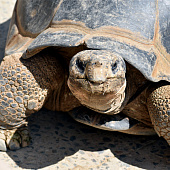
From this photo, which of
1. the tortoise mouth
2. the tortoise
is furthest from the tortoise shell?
the tortoise mouth

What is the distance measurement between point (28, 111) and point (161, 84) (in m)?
1.19

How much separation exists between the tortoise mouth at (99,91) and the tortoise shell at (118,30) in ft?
0.85

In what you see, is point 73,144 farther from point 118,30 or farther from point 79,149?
point 118,30

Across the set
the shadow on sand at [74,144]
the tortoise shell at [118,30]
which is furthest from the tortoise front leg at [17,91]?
the shadow on sand at [74,144]

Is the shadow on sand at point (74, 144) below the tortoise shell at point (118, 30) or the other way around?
below

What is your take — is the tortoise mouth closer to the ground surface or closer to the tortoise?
the tortoise

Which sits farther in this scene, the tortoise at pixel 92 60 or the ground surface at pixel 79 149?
the ground surface at pixel 79 149

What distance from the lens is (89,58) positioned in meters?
2.42

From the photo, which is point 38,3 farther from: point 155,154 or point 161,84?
point 155,154

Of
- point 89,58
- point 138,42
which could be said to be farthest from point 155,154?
point 89,58

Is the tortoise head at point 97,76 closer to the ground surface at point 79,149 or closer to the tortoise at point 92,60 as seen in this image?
the tortoise at point 92,60

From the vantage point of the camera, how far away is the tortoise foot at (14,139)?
3.09 metres

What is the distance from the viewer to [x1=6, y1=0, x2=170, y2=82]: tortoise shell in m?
2.70

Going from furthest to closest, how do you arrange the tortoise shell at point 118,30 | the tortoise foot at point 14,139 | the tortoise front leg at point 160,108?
the tortoise foot at point 14,139 < the tortoise front leg at point 160,108 < the tortoise shell at point 118,30
